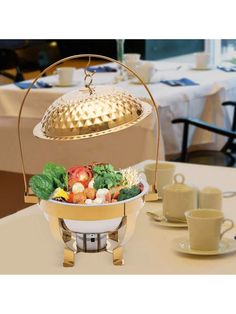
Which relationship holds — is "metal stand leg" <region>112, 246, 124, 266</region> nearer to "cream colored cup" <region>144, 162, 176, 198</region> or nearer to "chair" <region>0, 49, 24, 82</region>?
"cream colored cup" <region>144, 162, 176, 198</region>

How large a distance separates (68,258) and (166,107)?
6.82 ft

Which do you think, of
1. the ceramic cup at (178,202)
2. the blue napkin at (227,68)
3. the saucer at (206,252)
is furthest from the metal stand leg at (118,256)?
the blue napkin at (227,68)

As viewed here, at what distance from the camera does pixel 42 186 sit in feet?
4.97

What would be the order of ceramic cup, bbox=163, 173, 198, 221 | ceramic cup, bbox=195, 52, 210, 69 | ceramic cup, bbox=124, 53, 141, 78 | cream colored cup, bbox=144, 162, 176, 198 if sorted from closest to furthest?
1. ceramic cup, bbox=163, 173, 198, 221
2. cream colored cup, bbox=144, 162, 176, 198
3. ceramic cup, bbox=124, 53, 141, 78
4. ceramic cup, bbox=195, 52, 210, 69

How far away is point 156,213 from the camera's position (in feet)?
5.87

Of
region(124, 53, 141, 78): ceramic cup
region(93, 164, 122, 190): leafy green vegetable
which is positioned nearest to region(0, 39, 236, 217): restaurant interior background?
region(124, 53, 141, 78): ceramic cup

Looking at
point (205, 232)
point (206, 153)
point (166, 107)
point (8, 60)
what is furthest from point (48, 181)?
point (8, 60)

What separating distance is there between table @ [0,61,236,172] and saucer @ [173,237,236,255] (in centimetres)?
175

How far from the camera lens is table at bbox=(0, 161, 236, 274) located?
1471 mm

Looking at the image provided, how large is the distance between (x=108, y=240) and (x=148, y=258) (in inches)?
4.4

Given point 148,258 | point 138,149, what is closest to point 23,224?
point 148,258

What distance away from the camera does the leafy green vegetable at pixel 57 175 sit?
1.54 metres

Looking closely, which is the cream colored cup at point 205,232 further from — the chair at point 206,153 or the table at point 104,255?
the chair at point 206,153

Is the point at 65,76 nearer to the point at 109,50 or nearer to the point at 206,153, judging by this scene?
the point at 206,153
